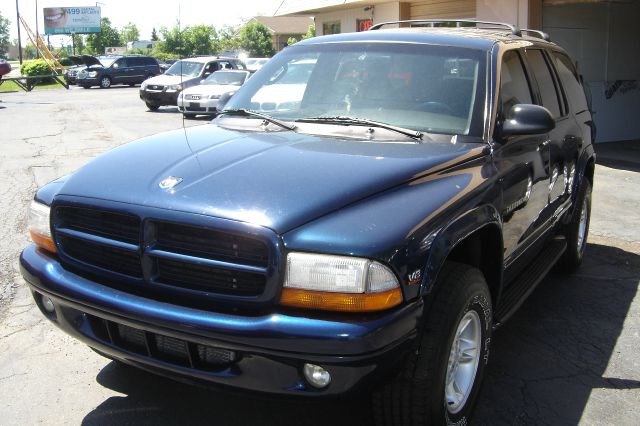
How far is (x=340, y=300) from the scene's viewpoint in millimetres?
2527

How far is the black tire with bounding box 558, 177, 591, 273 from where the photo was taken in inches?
216

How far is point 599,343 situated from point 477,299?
176cm

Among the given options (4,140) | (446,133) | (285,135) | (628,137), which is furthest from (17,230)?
(628,137)

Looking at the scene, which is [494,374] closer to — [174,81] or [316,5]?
[316,5]

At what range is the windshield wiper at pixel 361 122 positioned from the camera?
361 centimetres

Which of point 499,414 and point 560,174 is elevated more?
point 560,174

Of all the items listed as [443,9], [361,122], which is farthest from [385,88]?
[443,9]

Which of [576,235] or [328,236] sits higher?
[328,236]

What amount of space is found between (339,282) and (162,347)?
829 mm

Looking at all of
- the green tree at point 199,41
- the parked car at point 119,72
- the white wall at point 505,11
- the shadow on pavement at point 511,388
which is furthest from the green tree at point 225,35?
the shadow on pavement at point 511,388

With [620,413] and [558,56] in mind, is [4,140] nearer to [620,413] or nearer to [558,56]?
[558,56]

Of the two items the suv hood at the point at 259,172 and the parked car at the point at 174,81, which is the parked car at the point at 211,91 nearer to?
the parked car at the point at 174,81

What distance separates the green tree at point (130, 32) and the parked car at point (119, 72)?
340 feet

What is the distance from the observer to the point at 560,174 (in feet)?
15.6
